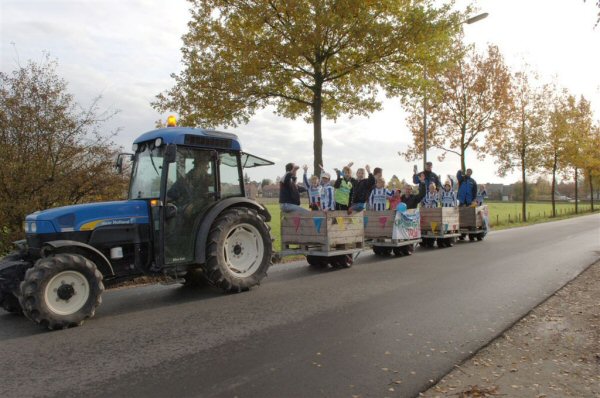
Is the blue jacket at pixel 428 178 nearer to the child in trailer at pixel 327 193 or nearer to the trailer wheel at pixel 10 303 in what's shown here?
the child in trailer at pixel 327 193

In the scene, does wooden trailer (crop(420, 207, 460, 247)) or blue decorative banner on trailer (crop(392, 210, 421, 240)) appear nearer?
blue decorative banner on trailer (crop(392, 210, 421, 240))

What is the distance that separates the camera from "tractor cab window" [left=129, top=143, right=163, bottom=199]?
657cm

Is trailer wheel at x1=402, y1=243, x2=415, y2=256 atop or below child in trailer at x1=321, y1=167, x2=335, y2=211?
below

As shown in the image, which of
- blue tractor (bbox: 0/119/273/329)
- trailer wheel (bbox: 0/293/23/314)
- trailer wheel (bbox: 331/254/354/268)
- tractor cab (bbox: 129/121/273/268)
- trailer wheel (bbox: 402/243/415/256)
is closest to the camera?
blue tractor (bbox: 0/119/273/329)

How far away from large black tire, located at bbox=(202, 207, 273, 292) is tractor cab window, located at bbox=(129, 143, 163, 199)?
1.05 meters

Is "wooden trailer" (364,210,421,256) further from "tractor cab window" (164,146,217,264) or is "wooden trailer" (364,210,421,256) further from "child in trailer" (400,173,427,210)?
"tractor cab window" (164,146,217,264)

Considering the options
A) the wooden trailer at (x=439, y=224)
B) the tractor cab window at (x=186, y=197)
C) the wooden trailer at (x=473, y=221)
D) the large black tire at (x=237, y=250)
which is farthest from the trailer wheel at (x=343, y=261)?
the wooden trailer at (x=473, y=221)

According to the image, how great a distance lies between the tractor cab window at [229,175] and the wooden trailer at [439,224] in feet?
25.1

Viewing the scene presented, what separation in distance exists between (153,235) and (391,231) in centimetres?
647

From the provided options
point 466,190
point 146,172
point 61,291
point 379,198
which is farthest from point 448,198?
point 61,291

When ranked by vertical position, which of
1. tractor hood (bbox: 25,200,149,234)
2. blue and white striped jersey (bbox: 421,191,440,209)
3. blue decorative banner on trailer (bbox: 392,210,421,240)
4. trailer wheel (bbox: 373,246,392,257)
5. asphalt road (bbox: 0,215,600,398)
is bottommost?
asphalt road (bbox: 0,215,600,398)

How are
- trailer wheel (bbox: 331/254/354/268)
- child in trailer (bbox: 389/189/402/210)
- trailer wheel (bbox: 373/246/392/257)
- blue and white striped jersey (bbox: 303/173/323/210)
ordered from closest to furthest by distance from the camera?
trailer wheel (bbox: 331/254/354/268)
blue and white striped jersey (bbox: 303/173/323/210)
trailer wheel (bbox: 373/246/392/257)
child in trailer (bbox: 389/189/402/210)

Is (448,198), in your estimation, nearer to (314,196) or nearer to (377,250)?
(377,250)

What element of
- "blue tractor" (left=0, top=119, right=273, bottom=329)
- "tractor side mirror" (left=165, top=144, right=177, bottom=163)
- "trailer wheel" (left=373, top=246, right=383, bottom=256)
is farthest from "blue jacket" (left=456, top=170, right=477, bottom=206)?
"tractor side mirror" (left=165, top=144, right=177, bottom=163)
